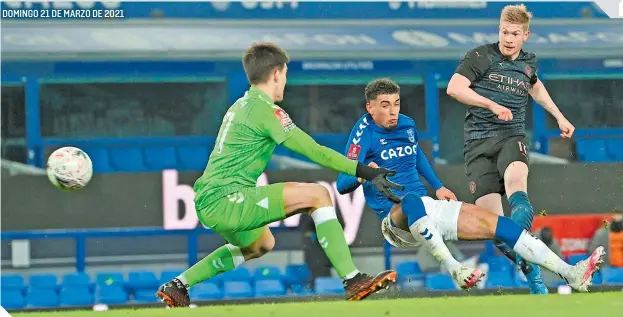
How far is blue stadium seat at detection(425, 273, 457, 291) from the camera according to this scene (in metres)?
17.7

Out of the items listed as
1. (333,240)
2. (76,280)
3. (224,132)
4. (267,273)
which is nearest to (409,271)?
(267,273)

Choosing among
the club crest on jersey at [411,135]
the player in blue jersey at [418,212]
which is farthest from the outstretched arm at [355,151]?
the club crest on jersey at [411,135]

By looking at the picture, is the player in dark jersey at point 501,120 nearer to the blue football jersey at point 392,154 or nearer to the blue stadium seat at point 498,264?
the blue football jersey at point 392,154

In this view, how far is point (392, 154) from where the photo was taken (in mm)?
Result: 9945

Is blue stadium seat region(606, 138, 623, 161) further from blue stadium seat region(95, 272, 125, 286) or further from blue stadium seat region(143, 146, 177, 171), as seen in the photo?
blue stadium seat region(95, 272, 125, 286)

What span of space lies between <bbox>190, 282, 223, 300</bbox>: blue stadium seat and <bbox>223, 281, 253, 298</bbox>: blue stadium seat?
0.29 ft

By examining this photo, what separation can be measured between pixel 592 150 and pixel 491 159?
9889 millimetres

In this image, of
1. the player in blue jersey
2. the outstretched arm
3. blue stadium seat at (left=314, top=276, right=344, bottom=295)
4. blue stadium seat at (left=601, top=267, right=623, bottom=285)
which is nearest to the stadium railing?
blue stadium seat at (left=314, top=276, right=344, bottom=295)

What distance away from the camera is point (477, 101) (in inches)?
377

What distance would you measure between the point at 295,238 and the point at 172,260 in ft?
Result: 5.71

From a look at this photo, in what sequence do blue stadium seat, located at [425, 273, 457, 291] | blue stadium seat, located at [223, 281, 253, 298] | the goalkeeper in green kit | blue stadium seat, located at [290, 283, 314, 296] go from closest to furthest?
1. the goalkeeper in green kit
2. blue stadium seat, located at [290, 283, 314, 296]
3. blue stadium seat, located at [223, 281, 253, 298]
4. blue stadium seat, located at [425, 273, 457, 291]

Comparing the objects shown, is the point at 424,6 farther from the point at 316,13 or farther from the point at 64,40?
the point at 64,40

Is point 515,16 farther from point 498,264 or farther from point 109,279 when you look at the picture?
point 498,264

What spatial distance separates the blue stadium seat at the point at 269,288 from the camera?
17539 mm
